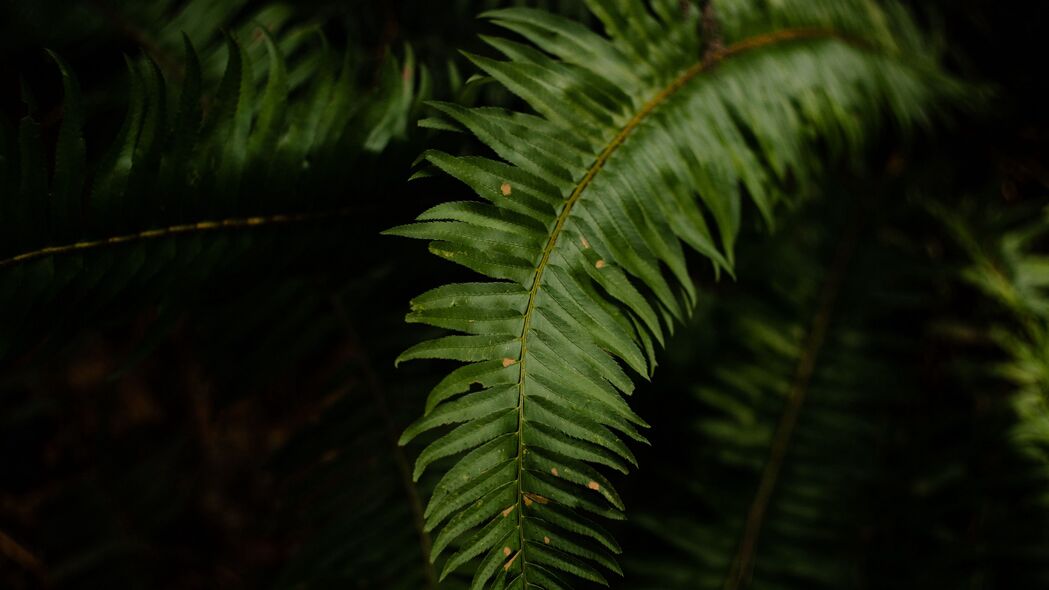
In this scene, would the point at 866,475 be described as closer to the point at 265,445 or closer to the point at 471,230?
the point at 471,230

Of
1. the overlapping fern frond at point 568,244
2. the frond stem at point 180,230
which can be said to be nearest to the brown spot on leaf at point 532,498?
the overlapping fern frond at point 568,244

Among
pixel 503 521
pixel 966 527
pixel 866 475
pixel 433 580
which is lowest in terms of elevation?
pixel 966 527

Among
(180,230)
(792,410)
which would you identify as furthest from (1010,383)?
(180,230)

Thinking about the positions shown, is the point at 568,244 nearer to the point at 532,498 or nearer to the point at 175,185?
the point at 532,498

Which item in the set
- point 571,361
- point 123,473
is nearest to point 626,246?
point 571,361

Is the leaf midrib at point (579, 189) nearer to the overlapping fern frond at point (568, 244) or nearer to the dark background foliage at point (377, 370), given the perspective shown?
the overlapping fern frond at point (568, 244)

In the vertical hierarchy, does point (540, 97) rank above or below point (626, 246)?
above

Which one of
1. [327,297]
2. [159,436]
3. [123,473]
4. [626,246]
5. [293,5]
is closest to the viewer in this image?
[626,246]
